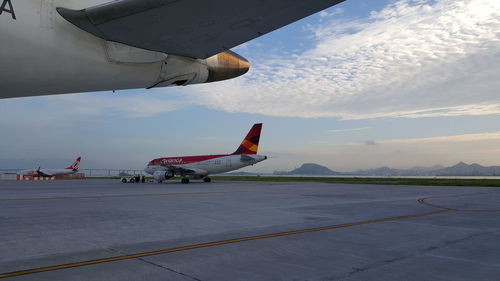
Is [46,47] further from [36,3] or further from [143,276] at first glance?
[143,276]

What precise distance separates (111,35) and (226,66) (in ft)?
8.57

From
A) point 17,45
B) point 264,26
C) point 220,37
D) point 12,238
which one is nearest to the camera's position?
point 17,45

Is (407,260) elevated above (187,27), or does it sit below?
below

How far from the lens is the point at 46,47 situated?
14.4 feet

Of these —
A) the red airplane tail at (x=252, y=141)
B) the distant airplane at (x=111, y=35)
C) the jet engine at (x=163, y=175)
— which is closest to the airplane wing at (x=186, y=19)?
the distant airplane at (x=111, y=35)

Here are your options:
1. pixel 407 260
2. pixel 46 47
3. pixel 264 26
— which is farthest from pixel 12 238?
pixel 407 260

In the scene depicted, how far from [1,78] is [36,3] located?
1.10 m

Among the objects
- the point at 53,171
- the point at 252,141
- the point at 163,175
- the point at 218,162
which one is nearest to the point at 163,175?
the point at 163,175

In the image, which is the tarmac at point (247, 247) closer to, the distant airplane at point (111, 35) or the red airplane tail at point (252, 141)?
the distant airplane at point (111, 35)

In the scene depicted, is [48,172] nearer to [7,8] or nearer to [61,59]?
[61,59]

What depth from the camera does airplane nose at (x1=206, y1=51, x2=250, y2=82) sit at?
6.51 m

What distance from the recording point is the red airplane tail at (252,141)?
4825cm

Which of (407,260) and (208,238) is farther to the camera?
(208,238)

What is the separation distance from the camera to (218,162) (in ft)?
160
